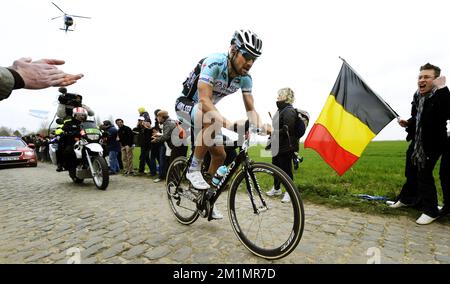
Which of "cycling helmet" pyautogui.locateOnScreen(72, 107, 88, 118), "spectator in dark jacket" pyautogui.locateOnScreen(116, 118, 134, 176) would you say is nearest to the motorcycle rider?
"cycling helmet" pyautogui.locateOnScreen(72, 107, 88, 118)

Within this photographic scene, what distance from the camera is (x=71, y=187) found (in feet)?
25.7

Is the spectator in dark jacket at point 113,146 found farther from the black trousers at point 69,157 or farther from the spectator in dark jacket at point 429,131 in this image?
the spectator in dark jacket at point 429,131

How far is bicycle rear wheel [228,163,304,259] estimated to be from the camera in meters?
2.64

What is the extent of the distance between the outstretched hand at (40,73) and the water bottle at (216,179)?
1.92 meters

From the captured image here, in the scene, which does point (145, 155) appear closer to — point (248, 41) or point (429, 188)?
→ point (248, 41)

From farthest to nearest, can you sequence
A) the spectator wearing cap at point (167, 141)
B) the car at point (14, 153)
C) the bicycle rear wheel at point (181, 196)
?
the car at point (14, 153)
the spectator wearing cap at point (167, 141)
the bicycle rear wheel at point (181, 196)

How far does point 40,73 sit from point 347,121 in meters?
5.57

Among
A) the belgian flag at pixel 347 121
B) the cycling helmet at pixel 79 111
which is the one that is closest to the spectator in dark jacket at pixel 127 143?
the cycling helmet at pixel 79 111

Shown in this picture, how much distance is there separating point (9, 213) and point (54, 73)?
181 inches

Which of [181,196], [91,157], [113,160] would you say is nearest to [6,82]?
[181,196]

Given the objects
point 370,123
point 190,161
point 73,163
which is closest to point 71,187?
point 73,163

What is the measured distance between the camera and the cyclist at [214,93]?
319 cm

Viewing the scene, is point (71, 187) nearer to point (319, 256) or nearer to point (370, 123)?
point (319, 256)

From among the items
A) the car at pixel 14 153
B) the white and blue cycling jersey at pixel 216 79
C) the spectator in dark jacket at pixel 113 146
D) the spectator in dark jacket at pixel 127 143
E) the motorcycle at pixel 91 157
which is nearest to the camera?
the white and blue cycling jersey at pixel 216 79
